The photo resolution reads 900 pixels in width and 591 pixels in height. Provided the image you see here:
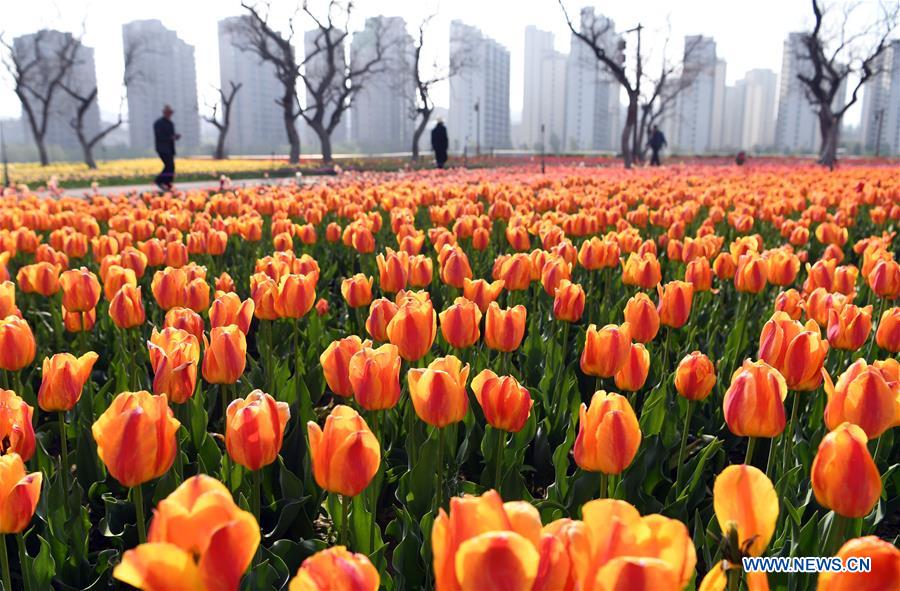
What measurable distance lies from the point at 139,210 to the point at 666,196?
562 centimetres

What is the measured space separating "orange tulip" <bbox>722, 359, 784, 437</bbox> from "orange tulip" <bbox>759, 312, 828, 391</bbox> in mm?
410

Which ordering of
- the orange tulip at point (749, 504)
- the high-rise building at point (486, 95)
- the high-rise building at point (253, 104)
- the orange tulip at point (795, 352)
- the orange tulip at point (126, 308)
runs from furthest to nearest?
the high-rise building at point (486, 95)
the high-rise building at point (253, 104)
the orange tulip at point (126, 308)
the orange tulip at point (795, 352)
the orange tulip at point (749, 504)

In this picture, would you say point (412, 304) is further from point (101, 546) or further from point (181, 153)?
point (181, 153)

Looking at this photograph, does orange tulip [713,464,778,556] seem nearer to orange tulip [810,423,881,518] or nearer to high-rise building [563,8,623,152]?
orange tulip [810,423,881,518]

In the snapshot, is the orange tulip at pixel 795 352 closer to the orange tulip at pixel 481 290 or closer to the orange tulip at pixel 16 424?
the orange tulip at pixel 481 290

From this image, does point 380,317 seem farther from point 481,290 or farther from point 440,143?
point 440,143

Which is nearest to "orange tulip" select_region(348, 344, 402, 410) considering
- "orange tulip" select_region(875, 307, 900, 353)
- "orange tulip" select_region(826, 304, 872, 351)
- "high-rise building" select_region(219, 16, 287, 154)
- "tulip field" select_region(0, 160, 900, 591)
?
"tulip field" select_region(0, 160, 900, 591)

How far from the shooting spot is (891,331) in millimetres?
2488

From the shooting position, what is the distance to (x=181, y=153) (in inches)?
4636

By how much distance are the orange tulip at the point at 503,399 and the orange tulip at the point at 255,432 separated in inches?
21.4

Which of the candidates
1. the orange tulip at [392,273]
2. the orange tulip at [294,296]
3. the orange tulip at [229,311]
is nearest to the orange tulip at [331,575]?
the orange tulip at [229,311]

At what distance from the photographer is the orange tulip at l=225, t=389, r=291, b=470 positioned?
1509mm

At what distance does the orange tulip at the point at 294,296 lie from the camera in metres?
2.73

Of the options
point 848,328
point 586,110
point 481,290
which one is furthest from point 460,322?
point 586,110
